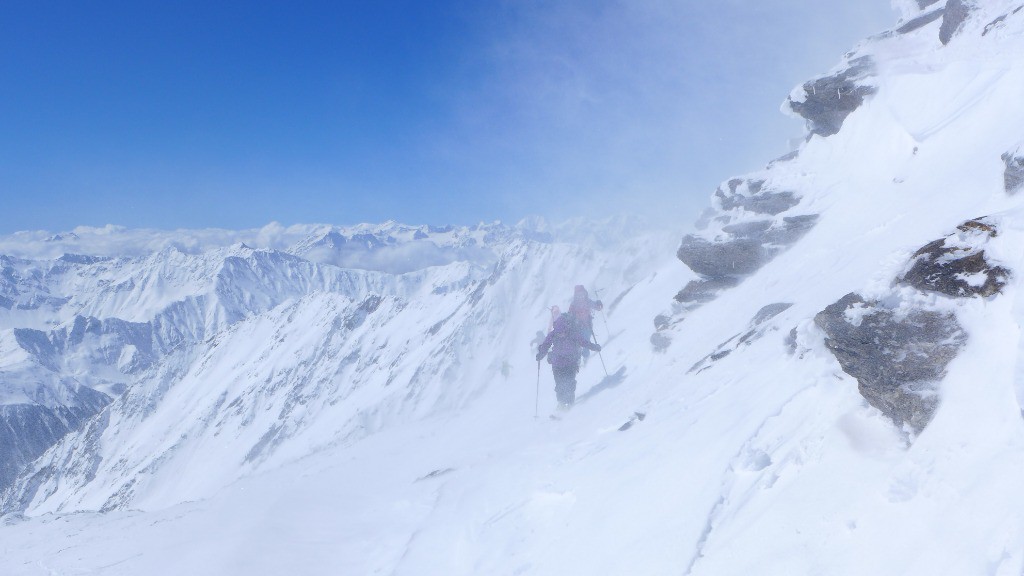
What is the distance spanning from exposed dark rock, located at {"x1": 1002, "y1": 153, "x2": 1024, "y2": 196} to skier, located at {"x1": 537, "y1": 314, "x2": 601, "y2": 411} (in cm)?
1300

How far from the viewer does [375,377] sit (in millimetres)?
154625

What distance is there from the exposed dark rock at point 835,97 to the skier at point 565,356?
19.4m

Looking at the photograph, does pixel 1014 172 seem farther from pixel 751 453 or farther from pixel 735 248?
pixel 735 248

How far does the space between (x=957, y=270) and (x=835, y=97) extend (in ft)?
89.9

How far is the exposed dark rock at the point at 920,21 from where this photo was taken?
31.8m

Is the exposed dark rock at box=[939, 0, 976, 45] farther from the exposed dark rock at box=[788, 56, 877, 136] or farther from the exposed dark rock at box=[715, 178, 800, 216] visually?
the exposed dark rock at box=[715, 178, 800, 216]

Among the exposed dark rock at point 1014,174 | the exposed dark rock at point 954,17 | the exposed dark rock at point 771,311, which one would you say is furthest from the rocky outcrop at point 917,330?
the exposed dark rock at point 954,17

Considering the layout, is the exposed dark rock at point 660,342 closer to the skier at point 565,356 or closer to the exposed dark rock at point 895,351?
the skier at point 565,356

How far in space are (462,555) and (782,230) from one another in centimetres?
2211

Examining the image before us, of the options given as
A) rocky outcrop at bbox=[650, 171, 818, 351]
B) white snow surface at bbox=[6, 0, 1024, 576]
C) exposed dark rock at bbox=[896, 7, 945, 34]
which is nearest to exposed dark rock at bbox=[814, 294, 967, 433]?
white snow surface at bbox=[6, 0, 1024, 576]

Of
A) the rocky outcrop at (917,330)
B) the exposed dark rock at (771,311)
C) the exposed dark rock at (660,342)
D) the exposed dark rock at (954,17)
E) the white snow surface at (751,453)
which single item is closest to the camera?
the white snow surface at (751,453)

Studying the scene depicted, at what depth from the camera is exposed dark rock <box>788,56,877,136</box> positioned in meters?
29.1

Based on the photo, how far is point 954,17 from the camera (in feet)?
84.6

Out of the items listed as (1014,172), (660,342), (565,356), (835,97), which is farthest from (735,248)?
(1014,172)
